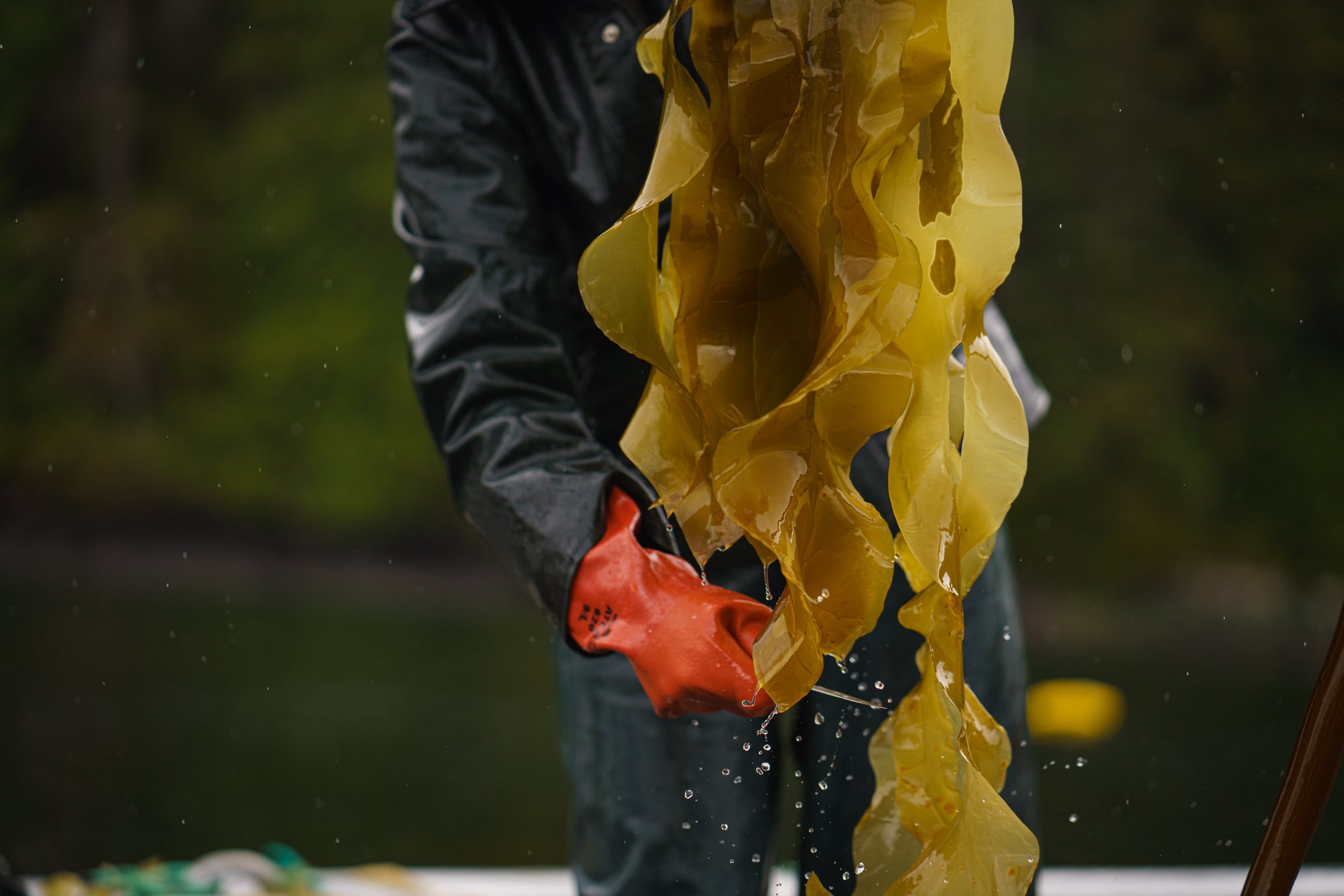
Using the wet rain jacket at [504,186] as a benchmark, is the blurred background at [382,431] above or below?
below

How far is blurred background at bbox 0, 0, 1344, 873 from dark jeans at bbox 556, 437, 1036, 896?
293 centimetres

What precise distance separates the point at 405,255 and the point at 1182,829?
18.5ft

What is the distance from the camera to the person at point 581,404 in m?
1.01

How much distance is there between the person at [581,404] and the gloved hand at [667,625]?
0.05m

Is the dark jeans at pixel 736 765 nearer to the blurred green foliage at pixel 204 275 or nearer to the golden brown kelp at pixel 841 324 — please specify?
the golden brown kelp at pixel 841 324

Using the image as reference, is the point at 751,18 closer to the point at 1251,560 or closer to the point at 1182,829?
the point at 1182,829

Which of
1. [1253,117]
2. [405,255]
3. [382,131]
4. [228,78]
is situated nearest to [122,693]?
[405,255]

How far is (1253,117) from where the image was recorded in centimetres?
758

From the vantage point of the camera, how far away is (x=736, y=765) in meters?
1.07

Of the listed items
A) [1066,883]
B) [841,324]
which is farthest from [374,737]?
[841,324]

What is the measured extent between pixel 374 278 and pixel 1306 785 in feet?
27.1

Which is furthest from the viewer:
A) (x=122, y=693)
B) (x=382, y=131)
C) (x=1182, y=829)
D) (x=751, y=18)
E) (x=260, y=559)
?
(x=382, y=131)

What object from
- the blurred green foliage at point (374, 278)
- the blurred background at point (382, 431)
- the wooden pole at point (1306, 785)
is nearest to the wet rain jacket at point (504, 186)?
the wooden pole at point (1306, 785)

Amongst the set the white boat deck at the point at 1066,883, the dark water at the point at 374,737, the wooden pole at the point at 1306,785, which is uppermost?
the wooden pole at the point at 1306,785
